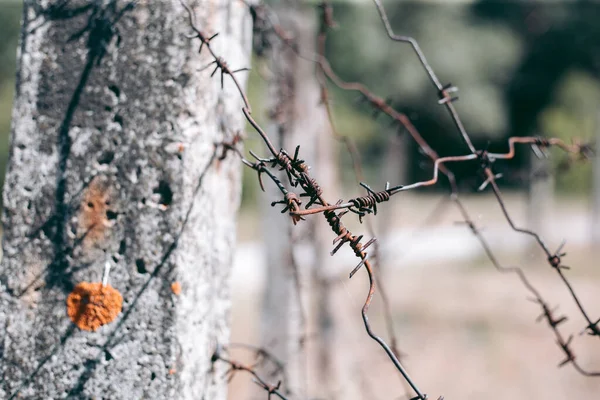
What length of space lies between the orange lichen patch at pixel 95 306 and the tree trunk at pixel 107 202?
13 mm

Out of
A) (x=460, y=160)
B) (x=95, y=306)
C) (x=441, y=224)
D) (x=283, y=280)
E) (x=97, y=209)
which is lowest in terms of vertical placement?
(x=95, y=306)

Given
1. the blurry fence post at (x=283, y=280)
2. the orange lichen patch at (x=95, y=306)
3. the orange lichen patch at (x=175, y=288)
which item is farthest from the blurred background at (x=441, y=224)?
the orange lichen patch at (x=95, y=306)

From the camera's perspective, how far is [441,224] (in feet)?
67.6

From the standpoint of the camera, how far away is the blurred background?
448 cm

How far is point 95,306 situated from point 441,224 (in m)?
20.1

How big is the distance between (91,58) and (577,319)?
8.43m

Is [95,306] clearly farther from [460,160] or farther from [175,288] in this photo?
[460,160]

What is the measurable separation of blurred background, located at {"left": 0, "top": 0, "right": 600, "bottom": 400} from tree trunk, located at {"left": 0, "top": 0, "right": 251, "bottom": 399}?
0.37 m

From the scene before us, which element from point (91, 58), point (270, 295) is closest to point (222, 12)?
point (91, 58)

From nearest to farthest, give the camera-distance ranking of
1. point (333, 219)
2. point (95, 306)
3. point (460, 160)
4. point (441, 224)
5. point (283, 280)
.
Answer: point (333, 219) → point (95, 306) → point (460, 160) → point (283, 280) → point (441, 224)

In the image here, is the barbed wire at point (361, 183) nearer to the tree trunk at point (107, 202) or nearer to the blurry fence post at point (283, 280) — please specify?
the tree trunk at point (107, 202)

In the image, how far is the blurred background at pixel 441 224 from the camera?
448cm

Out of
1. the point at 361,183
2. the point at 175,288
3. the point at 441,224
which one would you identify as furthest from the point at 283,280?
the point at 441,224

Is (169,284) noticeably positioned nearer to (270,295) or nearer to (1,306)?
(1,306)
